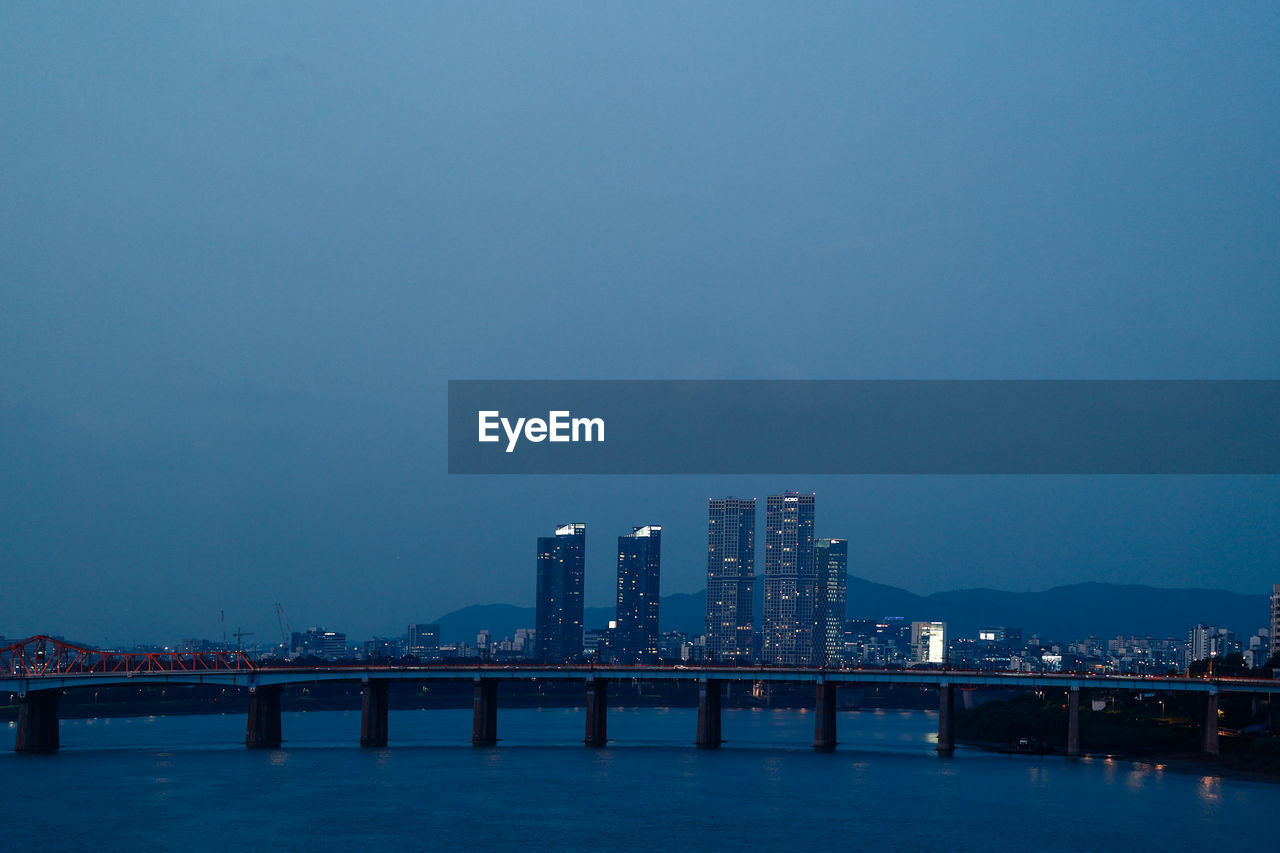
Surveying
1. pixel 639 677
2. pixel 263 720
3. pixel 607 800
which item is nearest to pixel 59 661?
pixel 263 720

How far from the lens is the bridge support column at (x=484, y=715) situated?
148125 millimetres

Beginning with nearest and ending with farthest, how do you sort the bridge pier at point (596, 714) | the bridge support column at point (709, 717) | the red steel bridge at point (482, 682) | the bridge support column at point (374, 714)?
the red steel bridge at point (482, 682) < the bridge support column at point (374, 714) < the bridge support column at point (709, 717) < the bridge pier at point (596, 714)

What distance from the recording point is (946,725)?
14538cm

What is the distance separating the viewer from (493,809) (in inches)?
3698

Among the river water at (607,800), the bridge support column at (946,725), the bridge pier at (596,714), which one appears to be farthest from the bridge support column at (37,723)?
the bridge support column at (946,725)

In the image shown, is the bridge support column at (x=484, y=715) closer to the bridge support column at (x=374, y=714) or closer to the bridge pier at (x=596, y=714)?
the bridge support column at (x=374, y=714)

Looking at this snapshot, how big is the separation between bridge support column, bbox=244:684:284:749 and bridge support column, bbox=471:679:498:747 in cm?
2127

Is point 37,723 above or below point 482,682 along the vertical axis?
below

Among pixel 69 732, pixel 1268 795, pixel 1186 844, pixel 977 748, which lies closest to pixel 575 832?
pixel 1186 844

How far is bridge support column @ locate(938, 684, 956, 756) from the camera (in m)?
144

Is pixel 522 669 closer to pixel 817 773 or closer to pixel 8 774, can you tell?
pixel 817 773

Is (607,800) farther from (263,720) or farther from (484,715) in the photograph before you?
(263,720)

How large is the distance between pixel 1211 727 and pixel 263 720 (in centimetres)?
9723

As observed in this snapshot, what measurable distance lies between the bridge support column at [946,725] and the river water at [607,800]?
196 centimetres
